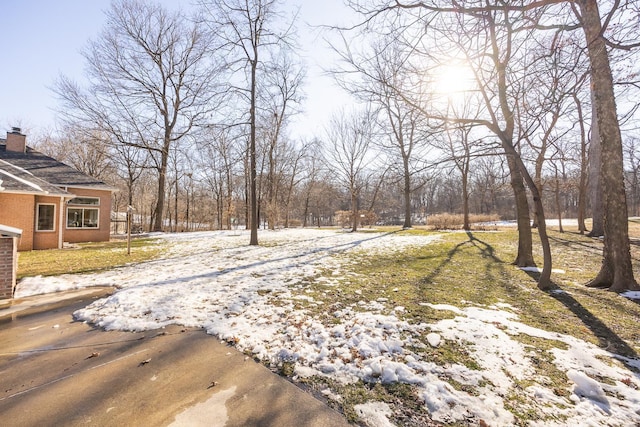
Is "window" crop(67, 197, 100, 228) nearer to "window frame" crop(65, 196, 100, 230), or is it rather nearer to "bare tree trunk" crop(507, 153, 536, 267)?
"window frame" crop(65, 196, 100, 230)

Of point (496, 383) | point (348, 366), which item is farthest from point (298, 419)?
point (496, 383)

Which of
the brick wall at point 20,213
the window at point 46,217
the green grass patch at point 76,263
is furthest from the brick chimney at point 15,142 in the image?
the green grass patch at point 76,263

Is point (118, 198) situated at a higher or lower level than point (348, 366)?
higher

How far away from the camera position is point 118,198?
34.2m

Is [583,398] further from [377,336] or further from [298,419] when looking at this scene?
[298,419]

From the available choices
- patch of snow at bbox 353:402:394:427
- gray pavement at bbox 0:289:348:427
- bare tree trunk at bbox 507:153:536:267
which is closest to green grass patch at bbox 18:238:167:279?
gray pavement at bbox 0:289:348:427

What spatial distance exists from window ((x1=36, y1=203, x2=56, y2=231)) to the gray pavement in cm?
1116

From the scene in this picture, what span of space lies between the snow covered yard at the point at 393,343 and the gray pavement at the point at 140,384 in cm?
25

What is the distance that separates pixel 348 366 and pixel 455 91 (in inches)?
211

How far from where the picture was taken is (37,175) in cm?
1307

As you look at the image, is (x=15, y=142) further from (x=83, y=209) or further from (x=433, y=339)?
(x=433, y=339)

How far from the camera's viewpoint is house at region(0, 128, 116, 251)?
34.5 feet

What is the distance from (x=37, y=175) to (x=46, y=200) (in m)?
3.00

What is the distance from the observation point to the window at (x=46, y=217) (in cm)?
1130
